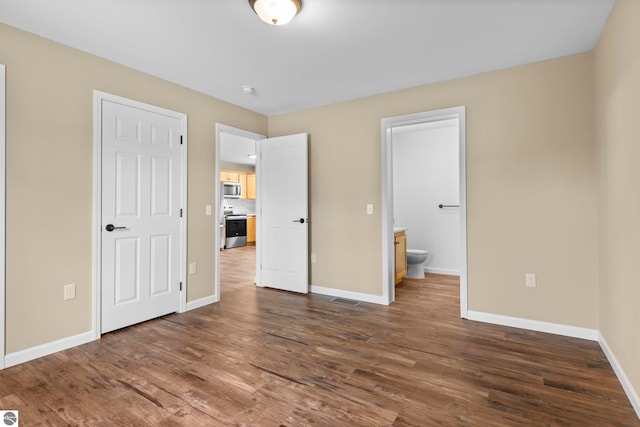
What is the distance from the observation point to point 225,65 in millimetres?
2967

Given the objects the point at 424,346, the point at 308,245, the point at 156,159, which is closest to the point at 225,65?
the point at 156,159

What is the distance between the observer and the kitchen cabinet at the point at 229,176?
9156mm

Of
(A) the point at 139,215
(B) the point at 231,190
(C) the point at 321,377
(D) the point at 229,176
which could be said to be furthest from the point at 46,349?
(D) the point at 229,176

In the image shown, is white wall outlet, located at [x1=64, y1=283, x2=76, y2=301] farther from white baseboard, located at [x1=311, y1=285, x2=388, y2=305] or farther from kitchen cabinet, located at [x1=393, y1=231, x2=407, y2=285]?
kitchen cabinet, located at [x1=393, y1=231, x2=407, y2=285]

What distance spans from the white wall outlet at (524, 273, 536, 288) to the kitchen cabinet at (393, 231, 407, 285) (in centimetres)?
167

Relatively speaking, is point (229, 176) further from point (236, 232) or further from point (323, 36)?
point (323, 36)

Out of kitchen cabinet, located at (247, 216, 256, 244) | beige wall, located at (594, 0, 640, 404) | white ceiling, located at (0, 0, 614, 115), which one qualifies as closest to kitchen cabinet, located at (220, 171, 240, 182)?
kitchen cabinet, located at (247, 216, 256, 244)

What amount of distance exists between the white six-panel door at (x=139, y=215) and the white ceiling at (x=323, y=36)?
574 mm

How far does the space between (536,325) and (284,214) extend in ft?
9.70

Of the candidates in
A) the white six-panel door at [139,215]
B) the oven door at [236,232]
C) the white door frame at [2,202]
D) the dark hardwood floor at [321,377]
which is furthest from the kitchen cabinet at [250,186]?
the white door frame at [2,202]

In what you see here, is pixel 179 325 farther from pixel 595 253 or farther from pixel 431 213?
pixel 431 213

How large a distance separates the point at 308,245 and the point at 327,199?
0.66 m

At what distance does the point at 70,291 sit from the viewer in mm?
2615

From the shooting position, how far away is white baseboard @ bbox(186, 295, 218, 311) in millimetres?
3547
